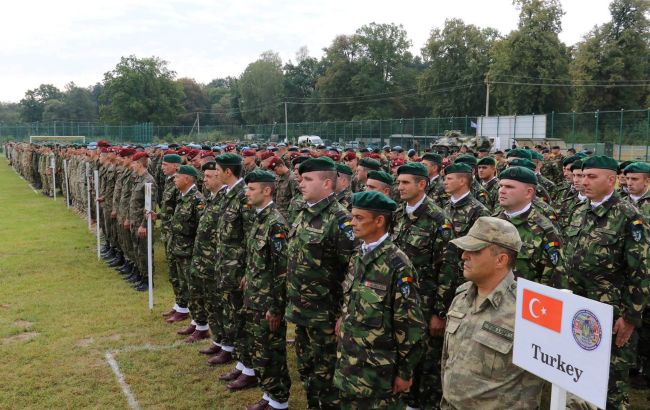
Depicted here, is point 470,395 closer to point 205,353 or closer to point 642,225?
point 642,225

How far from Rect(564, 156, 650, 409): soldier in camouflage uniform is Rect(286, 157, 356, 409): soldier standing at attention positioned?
189cm

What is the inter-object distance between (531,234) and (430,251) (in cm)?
79

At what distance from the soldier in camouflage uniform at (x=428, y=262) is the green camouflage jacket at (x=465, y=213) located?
40 centimetres

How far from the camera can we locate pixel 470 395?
2.59 metres

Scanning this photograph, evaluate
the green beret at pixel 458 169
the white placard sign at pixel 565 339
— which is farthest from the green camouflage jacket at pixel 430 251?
the white placard sign at pixel 565 339

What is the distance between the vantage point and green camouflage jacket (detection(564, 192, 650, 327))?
399 cm

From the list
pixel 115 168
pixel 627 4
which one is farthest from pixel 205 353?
pixel 627 4

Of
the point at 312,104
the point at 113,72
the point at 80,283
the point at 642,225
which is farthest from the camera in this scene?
the point at 312,104

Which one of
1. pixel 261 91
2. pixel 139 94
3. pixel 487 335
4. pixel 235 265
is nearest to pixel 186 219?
pixel 235 265

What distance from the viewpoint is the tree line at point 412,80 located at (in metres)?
46.6

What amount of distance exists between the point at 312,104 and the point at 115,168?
208ft

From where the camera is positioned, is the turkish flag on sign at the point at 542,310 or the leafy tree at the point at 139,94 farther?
the leafy tree at the point at 139,94

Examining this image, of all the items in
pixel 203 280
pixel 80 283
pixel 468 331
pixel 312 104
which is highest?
pixel 312 104

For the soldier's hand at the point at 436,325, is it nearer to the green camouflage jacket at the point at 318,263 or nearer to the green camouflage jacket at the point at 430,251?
the green camouflage jacket at the point at 430,251
